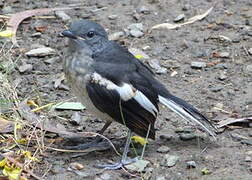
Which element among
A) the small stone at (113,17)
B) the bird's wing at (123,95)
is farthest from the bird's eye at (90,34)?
the small stone at (113,17)

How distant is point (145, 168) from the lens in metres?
5.98

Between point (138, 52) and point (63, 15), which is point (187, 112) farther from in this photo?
point (63, 15)

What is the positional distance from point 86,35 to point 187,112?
4.01ft

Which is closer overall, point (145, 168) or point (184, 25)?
point (145, 168)

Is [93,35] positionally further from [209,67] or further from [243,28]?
[243,28]

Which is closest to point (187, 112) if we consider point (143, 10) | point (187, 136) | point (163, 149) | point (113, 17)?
point (187, 136)

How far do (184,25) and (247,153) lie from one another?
2953mm

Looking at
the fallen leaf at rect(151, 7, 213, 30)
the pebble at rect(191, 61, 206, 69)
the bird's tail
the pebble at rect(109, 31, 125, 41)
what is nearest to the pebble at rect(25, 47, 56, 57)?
the pebble at rect(109, 31, 125, 41)

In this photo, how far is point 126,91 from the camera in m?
5.97

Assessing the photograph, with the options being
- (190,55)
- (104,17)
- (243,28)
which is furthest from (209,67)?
(104,17)

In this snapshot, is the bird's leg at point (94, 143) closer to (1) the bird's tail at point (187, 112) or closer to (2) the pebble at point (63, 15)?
(1) the bird's tail at point (187, 112)

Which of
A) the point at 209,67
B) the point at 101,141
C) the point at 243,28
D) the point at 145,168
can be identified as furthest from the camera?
the point at 243,28

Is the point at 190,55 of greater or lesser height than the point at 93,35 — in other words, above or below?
below

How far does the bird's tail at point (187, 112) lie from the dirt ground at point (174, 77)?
164 millimetres
